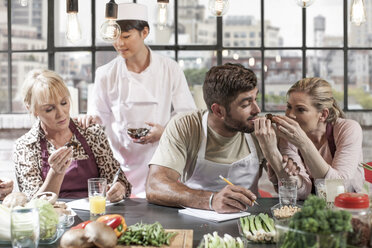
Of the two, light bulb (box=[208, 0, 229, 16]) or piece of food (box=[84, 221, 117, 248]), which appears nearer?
piece of food (box=[84, 221, 117, 248])

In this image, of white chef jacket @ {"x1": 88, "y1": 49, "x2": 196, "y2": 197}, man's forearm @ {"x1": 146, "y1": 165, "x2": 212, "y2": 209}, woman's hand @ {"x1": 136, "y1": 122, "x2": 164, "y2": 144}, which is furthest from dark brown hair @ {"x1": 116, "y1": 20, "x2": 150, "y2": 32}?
man's forearm @ {"x1": 146, "y1": 165, "x2": 212, "y2": 209}

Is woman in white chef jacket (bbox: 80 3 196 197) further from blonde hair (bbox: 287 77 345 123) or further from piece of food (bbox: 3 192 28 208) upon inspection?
piece of food (bbox: 3 192 28 208)

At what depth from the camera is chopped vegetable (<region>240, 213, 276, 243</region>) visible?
2016 mm

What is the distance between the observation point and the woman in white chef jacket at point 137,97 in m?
4.01

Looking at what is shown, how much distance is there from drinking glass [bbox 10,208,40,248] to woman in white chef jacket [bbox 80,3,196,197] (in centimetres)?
207

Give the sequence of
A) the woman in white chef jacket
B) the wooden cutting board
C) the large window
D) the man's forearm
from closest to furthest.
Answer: the wooden cutting board → the man's forearm → the woman in white chef jacket → the large window

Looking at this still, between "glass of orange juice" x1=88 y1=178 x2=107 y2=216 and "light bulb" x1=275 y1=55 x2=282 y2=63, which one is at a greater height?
"light bulb" x1=275 y1=55 x2=282 y2=63

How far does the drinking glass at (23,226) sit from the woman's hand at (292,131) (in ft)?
4.83

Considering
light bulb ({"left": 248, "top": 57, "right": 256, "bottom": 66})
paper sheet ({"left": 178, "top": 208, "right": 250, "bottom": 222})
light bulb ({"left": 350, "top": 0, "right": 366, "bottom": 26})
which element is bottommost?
paper sheet ({"left": 178, "top": 208, "right": 250, "bottom": 222})

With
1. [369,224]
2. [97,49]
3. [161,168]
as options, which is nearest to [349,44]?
[97,49]

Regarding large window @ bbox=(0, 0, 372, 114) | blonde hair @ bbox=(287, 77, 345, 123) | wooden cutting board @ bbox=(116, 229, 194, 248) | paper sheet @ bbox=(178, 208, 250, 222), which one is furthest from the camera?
large window @ bbox=(0, 0, 372, 114)

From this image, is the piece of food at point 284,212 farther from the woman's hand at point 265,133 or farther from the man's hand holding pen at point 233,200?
the woman's hand at point 265,133

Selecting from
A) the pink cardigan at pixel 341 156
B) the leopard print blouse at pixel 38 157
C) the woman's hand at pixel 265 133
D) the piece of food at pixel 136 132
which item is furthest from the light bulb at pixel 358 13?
the leopard print blouse at pixel 38 157

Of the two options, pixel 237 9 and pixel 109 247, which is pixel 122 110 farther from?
pixel 109 247
